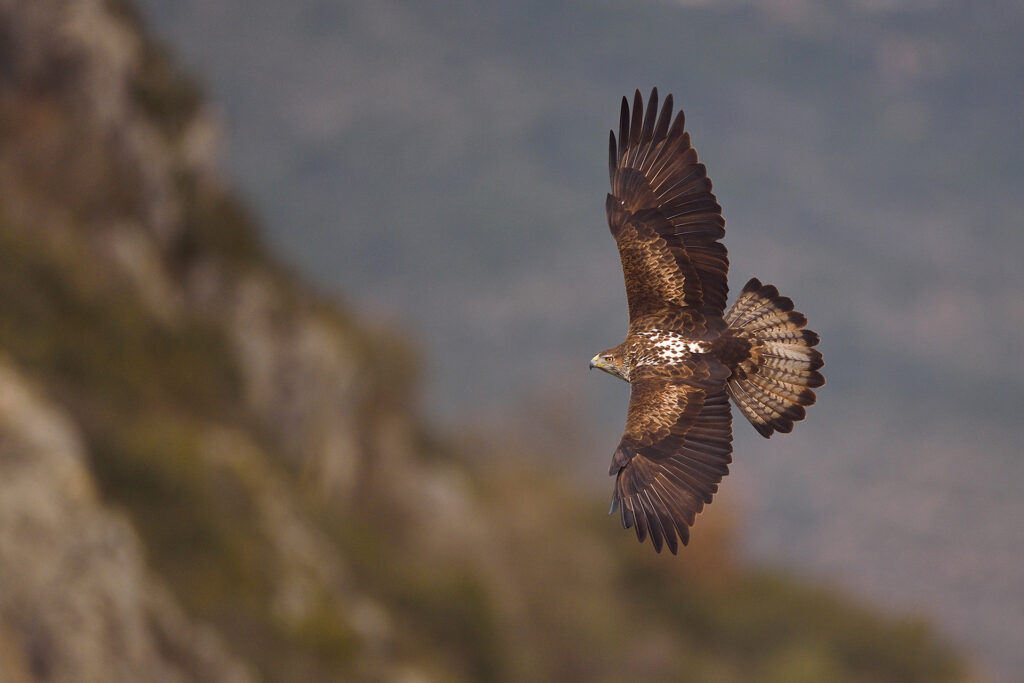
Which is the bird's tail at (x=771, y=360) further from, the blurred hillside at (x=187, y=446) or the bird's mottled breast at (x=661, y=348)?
the blurred hillside at (x=187, y=446)

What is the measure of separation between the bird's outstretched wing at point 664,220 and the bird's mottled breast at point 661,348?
Result: 121 mm

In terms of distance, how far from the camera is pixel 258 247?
31.5 meters

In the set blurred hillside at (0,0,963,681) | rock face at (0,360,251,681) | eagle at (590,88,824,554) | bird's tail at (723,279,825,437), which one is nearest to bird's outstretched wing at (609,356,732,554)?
eagle at (590,88,824,554)

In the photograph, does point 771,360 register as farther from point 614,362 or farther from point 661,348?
point 614,362

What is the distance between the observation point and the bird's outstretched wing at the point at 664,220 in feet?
19.6

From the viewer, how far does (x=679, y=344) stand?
5.68 meters

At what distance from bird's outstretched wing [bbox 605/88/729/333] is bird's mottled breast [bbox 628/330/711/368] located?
12 centimetres

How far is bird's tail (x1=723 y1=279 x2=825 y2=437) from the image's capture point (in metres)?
5.80

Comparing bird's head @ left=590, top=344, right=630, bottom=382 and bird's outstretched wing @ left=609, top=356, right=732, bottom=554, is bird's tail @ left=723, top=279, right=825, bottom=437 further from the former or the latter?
bird's head @ left=590, top=344, right=630, bottom=382

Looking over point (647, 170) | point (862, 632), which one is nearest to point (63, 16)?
point (647, 170)

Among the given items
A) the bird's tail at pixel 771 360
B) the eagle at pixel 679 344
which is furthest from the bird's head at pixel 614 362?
the bird's tail at pixel 771 360

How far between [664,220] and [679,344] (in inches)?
36.6

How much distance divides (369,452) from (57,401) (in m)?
15.5

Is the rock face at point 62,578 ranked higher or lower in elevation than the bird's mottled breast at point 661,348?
higher
